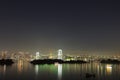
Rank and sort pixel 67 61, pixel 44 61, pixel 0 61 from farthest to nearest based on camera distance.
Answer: pixel 67 61 < pixel 44 61 < pixel 0 61

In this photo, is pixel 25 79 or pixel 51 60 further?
pixel 51 60

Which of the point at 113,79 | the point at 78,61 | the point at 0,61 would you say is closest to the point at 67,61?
the point at 78,61

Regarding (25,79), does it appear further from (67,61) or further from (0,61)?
(67,61)

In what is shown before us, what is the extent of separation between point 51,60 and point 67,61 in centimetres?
1670

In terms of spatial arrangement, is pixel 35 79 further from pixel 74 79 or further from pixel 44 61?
pixel 44 61

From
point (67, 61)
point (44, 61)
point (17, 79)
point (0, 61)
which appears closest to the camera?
point (17, 79)

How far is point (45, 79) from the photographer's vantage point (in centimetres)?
5162

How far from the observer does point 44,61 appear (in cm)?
16488

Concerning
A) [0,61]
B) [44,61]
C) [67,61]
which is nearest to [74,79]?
[0,61]

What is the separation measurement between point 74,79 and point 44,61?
115 metres

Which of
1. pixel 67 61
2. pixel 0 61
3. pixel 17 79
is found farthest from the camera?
pixel 67 61

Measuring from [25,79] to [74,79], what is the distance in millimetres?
10414

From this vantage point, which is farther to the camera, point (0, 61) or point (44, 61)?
point (44, 61)

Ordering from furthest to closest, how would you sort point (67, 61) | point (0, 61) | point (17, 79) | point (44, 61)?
1. point (67, 61)
2. point (44, 61)
3. point (0, 61)
4. point (17, 79)
